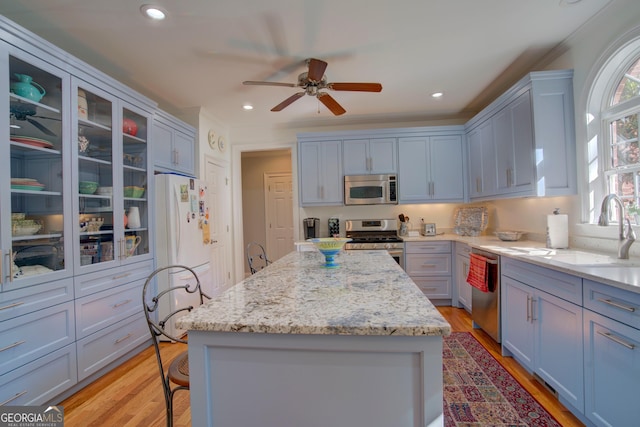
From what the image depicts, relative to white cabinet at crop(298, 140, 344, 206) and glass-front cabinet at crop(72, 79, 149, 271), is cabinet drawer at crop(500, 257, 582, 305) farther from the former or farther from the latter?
glass-front cabinet at crop(72, 79, 149, 271)

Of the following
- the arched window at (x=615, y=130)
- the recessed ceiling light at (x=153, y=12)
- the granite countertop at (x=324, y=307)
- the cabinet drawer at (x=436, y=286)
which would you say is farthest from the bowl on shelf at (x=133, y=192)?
the arched window at (x=615, y=130)

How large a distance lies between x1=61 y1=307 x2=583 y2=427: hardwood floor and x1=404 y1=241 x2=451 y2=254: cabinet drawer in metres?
1.33

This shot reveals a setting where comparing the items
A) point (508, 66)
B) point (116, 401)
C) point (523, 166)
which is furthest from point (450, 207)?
point (116, 401)

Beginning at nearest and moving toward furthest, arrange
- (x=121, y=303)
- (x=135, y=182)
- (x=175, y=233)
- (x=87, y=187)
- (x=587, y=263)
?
(x=587, y=263) → (x=87, y=187) → (x=121, y=303) → (x=135, y=182) → (x=175, y=233)

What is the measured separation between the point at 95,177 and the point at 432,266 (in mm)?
3611

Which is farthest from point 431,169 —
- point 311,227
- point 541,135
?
point 311,227

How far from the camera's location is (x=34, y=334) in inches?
68.1

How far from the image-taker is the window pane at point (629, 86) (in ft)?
6.50

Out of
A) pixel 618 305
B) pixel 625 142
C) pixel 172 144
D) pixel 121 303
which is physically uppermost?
pixel 172 144

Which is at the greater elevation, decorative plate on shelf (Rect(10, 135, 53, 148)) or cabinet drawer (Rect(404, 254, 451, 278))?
decorative plate on shelf (Rect(10, 135, 53, 148))

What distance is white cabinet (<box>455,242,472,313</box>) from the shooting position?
321 cm

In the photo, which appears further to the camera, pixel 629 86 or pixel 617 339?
pixel 629 86

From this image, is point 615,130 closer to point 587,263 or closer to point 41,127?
point 587,263

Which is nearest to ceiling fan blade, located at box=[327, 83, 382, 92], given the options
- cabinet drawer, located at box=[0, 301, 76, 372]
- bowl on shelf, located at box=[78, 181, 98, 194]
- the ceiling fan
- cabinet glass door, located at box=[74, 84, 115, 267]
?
the ceiling fan
